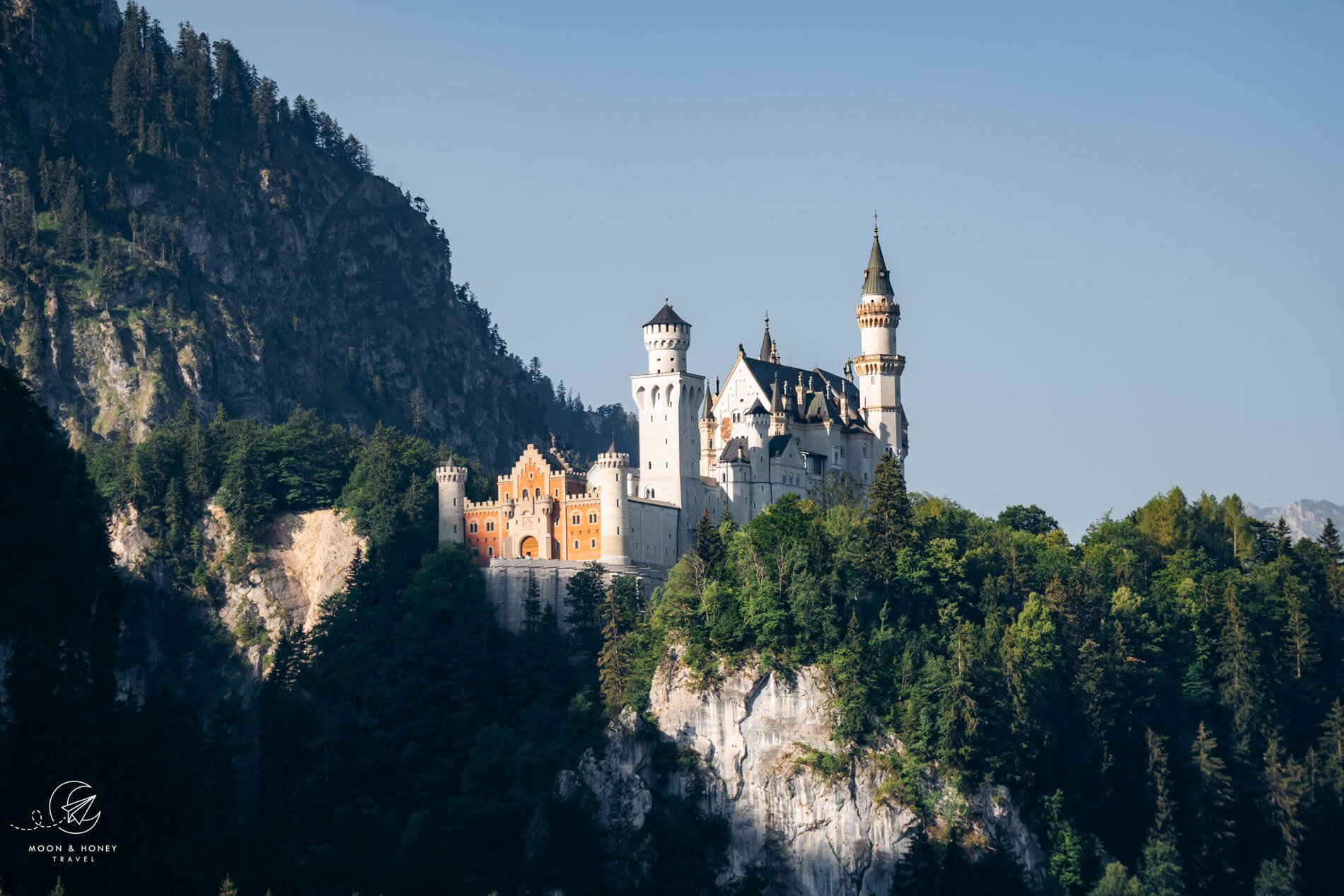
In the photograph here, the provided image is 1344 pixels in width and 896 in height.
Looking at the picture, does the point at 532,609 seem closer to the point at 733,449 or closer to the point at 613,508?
the point at 613,508

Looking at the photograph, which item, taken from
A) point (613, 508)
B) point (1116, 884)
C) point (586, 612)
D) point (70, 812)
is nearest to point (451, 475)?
point (613, 508)

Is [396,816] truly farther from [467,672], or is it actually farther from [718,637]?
[718,637]

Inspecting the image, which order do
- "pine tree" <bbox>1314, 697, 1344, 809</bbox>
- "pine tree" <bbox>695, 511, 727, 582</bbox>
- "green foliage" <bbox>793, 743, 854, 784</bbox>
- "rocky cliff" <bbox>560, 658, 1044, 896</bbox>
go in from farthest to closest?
1. "pine tree" <bbox>1314, 697, 1344, 809</bbox>
2. "pine tree" <bbox>695, 511, 727, 582</bbox>
3. "green foliage" <bbox>793, 743, 854, 784</bbox>
4. "rocky cliff" <bbox>560, 658, 1044, 896</bbox>

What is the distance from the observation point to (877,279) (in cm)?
13250

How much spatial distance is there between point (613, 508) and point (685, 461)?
21.8 feet

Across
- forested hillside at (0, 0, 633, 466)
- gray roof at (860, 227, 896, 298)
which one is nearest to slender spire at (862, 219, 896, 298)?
gray roof at (860, 227, 896, 298)

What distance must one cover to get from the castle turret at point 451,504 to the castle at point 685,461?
2.2 inches

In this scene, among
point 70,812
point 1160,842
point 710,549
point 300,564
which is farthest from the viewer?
point 300,564

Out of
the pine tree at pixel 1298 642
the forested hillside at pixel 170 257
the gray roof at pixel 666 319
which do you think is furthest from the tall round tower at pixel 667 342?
the forested hillside at pixel 170 257

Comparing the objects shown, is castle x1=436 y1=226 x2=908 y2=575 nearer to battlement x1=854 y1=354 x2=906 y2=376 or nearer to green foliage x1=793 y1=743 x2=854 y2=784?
battlement x1=854 y1=354 x2=906 y2=376

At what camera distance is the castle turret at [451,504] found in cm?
11606

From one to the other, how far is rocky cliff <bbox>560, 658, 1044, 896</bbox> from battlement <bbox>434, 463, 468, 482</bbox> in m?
18.2

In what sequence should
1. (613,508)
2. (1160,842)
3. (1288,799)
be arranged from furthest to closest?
(613,508) < (1288,799) < (1160,842)

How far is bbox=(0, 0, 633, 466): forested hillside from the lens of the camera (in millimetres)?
164250
